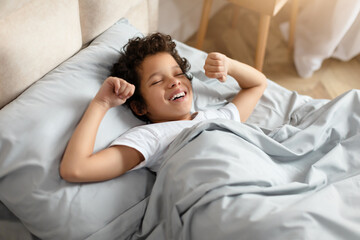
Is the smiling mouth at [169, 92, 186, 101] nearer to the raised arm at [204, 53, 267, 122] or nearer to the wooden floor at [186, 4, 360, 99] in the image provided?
the raised arm at [204, 53, 267, 122]

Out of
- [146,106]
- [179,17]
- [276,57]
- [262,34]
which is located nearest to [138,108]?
[146,106]

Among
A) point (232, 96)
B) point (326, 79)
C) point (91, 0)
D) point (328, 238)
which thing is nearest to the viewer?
point (328, 238)

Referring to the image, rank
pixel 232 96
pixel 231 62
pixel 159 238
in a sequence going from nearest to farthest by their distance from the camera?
pixel 159 238 → pixel 231 62 → pixel 232 96

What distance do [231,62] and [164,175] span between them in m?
0.52

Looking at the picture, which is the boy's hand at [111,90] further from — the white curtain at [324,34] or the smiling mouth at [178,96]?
the white curtain at [324,34]

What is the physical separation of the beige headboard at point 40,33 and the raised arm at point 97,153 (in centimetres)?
19

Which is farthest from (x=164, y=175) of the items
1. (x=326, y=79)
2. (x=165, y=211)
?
(x=326, y=79)

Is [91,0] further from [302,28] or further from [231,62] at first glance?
[302,28]

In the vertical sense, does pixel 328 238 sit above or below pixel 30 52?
below

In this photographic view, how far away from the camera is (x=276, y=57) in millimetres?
2250

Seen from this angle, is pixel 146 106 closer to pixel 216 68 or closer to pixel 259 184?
pixel 216 68

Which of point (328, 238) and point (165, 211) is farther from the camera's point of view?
point (165, 211)

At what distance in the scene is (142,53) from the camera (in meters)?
1.14

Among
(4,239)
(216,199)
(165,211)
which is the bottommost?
(4,239)
